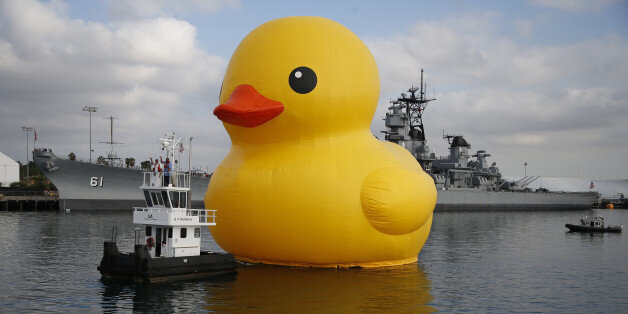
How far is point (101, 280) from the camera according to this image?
16.7m

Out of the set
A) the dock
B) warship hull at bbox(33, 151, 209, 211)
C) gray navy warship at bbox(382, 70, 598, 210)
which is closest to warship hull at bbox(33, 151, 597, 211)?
warship hull at bbox(33, 151, 209, 211)

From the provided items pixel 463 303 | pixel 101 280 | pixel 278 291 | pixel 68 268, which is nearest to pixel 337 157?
pixel 278 291

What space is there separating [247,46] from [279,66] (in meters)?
1.69

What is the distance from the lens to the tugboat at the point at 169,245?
15.9 meters

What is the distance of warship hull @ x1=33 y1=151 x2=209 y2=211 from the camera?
5653cm

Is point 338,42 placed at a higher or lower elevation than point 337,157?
higher

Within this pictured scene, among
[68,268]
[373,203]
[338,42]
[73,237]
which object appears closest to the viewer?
[373,203]

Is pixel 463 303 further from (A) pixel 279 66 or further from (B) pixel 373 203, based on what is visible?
(A) pixel 279 66

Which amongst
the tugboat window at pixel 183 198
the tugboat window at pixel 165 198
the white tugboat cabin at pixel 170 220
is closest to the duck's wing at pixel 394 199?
the white tugboat cabin at pixel 170 220

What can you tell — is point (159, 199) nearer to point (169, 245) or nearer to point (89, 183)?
point (169, 245)

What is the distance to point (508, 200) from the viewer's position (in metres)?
79.9

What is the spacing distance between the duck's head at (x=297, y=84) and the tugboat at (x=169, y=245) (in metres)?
2.91

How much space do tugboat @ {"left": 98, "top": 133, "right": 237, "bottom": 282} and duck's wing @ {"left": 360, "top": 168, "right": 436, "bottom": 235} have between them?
4804 mm

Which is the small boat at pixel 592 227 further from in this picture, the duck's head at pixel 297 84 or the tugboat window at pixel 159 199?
the tugboat window at pixel 159 199
